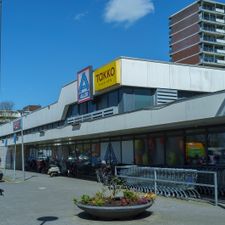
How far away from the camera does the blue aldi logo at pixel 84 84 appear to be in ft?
87.3

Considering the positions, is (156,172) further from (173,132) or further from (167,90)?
(167,90)

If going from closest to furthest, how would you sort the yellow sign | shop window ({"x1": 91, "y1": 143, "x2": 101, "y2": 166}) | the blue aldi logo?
the yellow sign
the blue aldi logo
shop window ({"x1": 91, "y1": 143, "x2": 101, "y2": 166})

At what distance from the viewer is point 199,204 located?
49.2 ft

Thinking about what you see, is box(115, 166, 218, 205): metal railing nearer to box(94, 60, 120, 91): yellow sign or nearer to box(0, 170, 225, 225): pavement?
box(0, 170, 225, 225): pavement

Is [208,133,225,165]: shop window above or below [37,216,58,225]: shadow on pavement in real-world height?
above

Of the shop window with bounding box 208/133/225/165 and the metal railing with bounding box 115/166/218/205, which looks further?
the shop window with bounding box 208/133/225/165

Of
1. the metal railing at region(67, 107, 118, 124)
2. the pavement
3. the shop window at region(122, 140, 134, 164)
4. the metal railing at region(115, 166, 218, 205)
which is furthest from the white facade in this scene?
the pavement

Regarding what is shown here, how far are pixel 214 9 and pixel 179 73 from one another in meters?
98.2

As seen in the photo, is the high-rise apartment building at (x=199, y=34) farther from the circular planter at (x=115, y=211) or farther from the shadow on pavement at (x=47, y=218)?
the circular planter at (x=115, y=211)

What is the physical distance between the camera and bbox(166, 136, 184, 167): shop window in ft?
67.7

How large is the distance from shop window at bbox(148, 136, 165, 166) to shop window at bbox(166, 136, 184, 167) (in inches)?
16.4

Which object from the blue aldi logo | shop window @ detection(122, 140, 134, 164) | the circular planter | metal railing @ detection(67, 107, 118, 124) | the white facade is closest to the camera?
the circular planter

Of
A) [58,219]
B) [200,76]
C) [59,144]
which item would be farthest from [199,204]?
[59,144]

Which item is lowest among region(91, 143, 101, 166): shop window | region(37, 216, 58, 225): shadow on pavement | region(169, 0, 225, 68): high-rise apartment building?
region(37, 216, 58, 225): shadow on pavement
